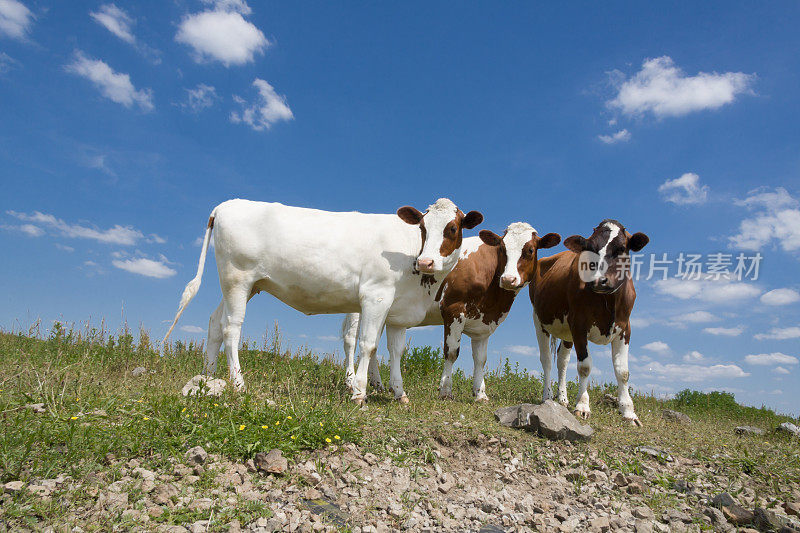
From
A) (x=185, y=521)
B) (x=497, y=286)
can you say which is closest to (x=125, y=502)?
(x=185, y=521)

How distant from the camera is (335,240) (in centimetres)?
866

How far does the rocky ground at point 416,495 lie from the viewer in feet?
15.0

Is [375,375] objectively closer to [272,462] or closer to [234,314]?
[234,314]

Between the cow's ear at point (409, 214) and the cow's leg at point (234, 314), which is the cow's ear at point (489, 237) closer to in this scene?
the cow's ear at point (409, 214)

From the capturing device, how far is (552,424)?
7.29 m

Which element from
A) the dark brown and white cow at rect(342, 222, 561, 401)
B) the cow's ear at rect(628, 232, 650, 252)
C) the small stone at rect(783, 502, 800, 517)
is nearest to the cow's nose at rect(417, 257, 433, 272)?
the dark brown and white cow at rect(342, 222, 561, 401)

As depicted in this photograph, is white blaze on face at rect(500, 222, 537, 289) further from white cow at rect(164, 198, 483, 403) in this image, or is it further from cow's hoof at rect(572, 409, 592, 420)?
cow's hoof at rect(572, 409, 592, 420)

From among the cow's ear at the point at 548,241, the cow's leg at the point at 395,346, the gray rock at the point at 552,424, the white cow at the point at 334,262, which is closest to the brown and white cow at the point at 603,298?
the cow's ear at the point at 548,241

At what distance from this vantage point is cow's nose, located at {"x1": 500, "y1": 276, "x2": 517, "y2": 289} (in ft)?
30.7

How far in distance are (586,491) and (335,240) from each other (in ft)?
16.4

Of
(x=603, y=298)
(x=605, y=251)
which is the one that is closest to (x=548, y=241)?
(x=605, y=251)

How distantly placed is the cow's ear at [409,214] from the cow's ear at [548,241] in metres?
2.65

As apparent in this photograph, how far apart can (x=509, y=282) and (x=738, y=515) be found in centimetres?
462

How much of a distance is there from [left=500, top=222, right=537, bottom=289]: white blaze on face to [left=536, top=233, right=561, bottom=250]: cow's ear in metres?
0.33
